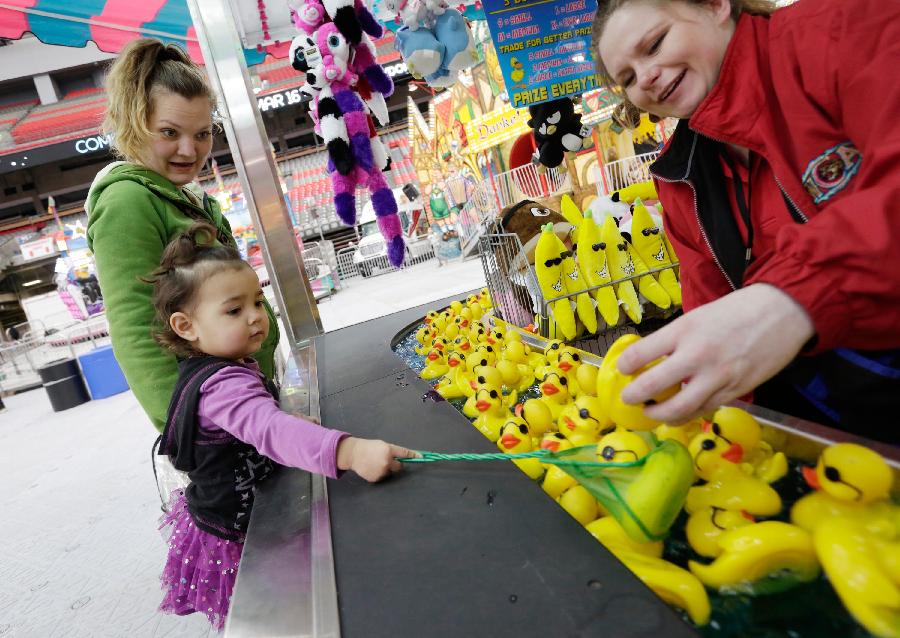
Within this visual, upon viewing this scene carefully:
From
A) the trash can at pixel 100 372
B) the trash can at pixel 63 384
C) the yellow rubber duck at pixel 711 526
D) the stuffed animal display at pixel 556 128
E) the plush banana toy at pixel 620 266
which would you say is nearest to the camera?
the yellow rubber duck at pixel 711 526

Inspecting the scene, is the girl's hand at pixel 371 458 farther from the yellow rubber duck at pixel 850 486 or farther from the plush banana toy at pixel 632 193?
the plush banana toy at pixel 632 193

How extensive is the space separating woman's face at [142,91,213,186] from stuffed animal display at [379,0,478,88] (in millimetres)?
1496

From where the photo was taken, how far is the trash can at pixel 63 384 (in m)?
5.48

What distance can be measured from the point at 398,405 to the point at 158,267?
0.62 m

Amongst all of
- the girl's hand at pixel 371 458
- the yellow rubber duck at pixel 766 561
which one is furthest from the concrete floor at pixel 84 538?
the yellow rubber duck at pixel 766 561

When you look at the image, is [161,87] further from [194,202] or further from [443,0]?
[443,0]

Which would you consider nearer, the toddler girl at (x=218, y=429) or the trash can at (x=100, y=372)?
the toddler girl at (x=218, y=429)

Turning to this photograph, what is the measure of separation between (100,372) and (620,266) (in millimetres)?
6178

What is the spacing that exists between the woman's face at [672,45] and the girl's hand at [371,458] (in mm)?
766

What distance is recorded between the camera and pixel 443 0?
240cm

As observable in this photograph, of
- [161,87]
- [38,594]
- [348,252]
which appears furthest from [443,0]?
[348,252]

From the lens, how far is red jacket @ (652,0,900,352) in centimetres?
49

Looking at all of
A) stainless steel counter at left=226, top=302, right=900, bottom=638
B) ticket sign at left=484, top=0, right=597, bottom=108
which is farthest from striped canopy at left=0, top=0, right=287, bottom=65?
stainless steel counter at left=226, top=302, right=900, bottom=638

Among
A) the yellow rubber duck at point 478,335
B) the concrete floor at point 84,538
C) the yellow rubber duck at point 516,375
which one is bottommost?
the concrete floor at point 84,538
